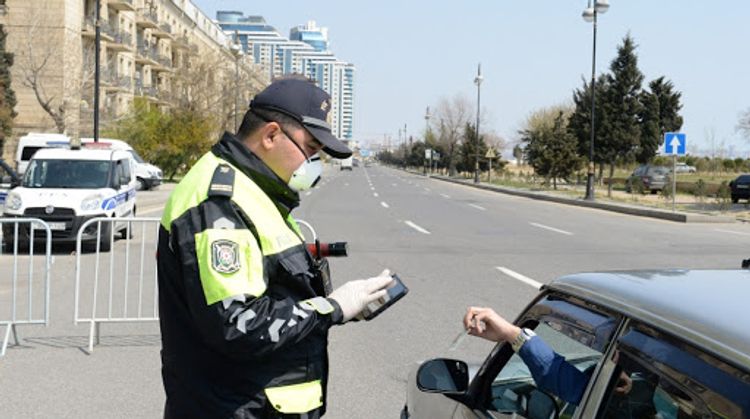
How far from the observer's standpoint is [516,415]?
2.55 meters

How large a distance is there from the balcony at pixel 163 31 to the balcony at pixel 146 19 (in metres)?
1.75

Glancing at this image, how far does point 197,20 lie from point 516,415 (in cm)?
9353

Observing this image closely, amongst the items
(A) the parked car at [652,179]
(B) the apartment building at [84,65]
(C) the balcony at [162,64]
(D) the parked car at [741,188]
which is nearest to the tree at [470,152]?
(B) the apartment building at [84,65]

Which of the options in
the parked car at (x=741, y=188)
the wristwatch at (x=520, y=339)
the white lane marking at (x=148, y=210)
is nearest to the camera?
the wristwatch at (x=520, y=339)

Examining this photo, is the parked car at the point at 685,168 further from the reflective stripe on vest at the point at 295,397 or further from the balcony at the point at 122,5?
the reflective stripe on vest at the point at 295,397

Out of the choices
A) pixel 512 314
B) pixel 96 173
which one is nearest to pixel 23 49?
pixel 96 173

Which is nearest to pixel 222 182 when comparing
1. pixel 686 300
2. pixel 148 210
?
pixel 686 300

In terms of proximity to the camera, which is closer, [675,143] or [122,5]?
[675,143]

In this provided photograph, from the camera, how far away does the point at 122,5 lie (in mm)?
60031

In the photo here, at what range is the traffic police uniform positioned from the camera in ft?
7.23

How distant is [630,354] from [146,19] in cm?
7001

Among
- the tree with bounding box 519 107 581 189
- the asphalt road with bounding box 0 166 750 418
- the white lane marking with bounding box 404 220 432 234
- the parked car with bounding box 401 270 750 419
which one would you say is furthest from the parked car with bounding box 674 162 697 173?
the parked car with bounding box 401 270 750 419

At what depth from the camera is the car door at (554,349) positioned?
2393 mm

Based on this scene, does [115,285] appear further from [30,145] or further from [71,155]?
[30,145]
